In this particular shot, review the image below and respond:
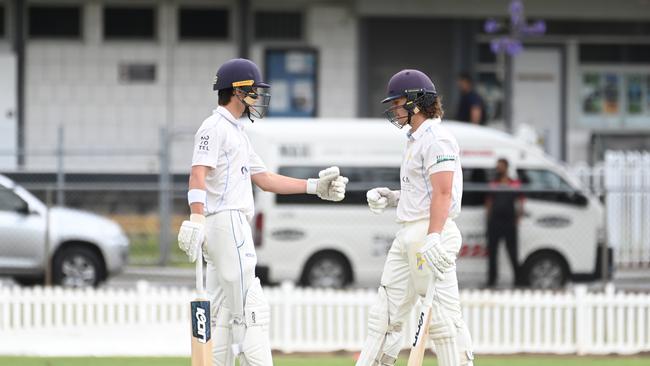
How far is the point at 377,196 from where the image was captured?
8883 mm

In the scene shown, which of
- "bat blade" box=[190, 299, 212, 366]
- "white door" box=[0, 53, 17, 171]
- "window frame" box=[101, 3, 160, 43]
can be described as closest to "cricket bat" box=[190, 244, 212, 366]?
"bat blade" box=[190, 299, 212, 366]

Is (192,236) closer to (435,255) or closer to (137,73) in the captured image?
(435,255)

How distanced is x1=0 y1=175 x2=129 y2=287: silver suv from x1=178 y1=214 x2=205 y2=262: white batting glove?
835cm

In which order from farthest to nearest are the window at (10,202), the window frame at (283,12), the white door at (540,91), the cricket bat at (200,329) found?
the white door at (540,91) < the window frame at (283,12) < the window at (10,202) < the cricket bat at (200,329)

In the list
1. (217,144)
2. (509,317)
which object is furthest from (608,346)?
(217,144)

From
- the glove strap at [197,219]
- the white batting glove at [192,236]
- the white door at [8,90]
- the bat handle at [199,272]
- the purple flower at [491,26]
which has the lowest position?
the bat handle at [199,272]

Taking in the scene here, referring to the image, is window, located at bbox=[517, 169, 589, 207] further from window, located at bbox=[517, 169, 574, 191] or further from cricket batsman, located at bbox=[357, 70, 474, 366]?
cricket batsman, located at bbox=[357, 70, 474, 366]

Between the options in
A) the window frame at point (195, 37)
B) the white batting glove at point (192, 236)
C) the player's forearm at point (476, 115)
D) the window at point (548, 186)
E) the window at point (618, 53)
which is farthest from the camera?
the window at point (618, 53)

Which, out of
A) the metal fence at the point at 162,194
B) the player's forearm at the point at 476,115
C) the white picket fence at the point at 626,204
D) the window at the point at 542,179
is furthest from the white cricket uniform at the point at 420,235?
the player's forearm at the point at 476,115

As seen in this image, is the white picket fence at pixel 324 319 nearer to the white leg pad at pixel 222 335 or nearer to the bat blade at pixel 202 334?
the white leg pad at pixel 222 335

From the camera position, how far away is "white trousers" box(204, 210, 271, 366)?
8.27m

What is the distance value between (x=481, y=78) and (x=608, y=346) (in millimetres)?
11832

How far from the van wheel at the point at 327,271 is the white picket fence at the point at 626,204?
3.42 m

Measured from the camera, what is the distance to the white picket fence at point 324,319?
12852 mm
